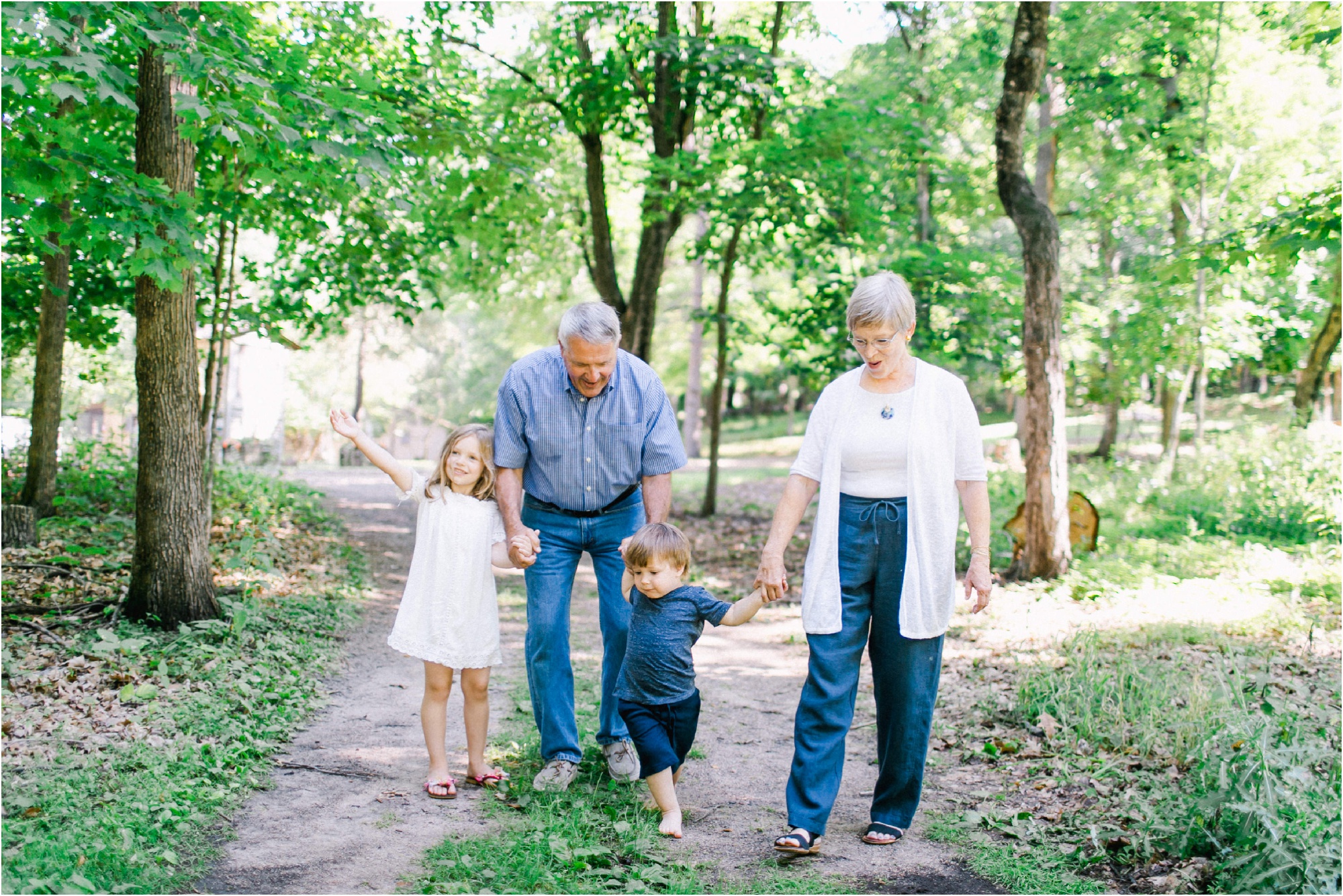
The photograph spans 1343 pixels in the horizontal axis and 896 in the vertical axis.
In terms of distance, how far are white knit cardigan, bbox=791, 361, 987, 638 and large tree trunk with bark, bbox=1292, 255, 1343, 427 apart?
13442 mm

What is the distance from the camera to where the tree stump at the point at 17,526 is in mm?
7258

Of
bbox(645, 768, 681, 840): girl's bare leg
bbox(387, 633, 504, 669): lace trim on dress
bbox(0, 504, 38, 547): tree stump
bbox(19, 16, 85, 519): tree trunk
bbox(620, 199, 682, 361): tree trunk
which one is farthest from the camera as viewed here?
bbox(620, 199, 682, 361): tree trunk

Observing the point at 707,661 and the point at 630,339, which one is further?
the point at 630,339

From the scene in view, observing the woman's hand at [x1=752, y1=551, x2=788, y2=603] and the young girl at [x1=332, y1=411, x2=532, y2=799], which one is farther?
the young girl at [x1=332, y1=411, x2=532, y2=799]

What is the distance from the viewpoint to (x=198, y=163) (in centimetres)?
770

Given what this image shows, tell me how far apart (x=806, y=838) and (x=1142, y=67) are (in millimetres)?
14801

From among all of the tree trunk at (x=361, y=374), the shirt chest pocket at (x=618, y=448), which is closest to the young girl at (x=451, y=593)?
the shirt chest pocket at (x=618, y=448)

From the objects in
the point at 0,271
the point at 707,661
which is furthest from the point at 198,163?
the point at 707,661

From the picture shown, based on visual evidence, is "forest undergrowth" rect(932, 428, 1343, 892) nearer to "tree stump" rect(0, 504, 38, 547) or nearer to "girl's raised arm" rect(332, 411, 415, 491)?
"girl's raised arm" rect(332, 411, 415, 491)

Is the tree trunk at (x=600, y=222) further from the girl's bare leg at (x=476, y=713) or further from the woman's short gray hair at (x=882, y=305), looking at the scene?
the woman's short gray hair at (x=882, y=305)

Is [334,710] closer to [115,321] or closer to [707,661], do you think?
[707,661]

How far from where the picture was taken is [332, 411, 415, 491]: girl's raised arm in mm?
3869

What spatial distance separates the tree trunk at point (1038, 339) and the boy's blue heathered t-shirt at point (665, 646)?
5.56 m

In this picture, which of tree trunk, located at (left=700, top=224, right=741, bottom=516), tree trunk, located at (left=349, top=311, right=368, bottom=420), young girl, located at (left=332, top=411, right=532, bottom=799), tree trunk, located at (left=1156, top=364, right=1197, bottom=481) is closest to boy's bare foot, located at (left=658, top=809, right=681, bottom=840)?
young girl, located at (left=332, top=411, right=532, bottom=799)
